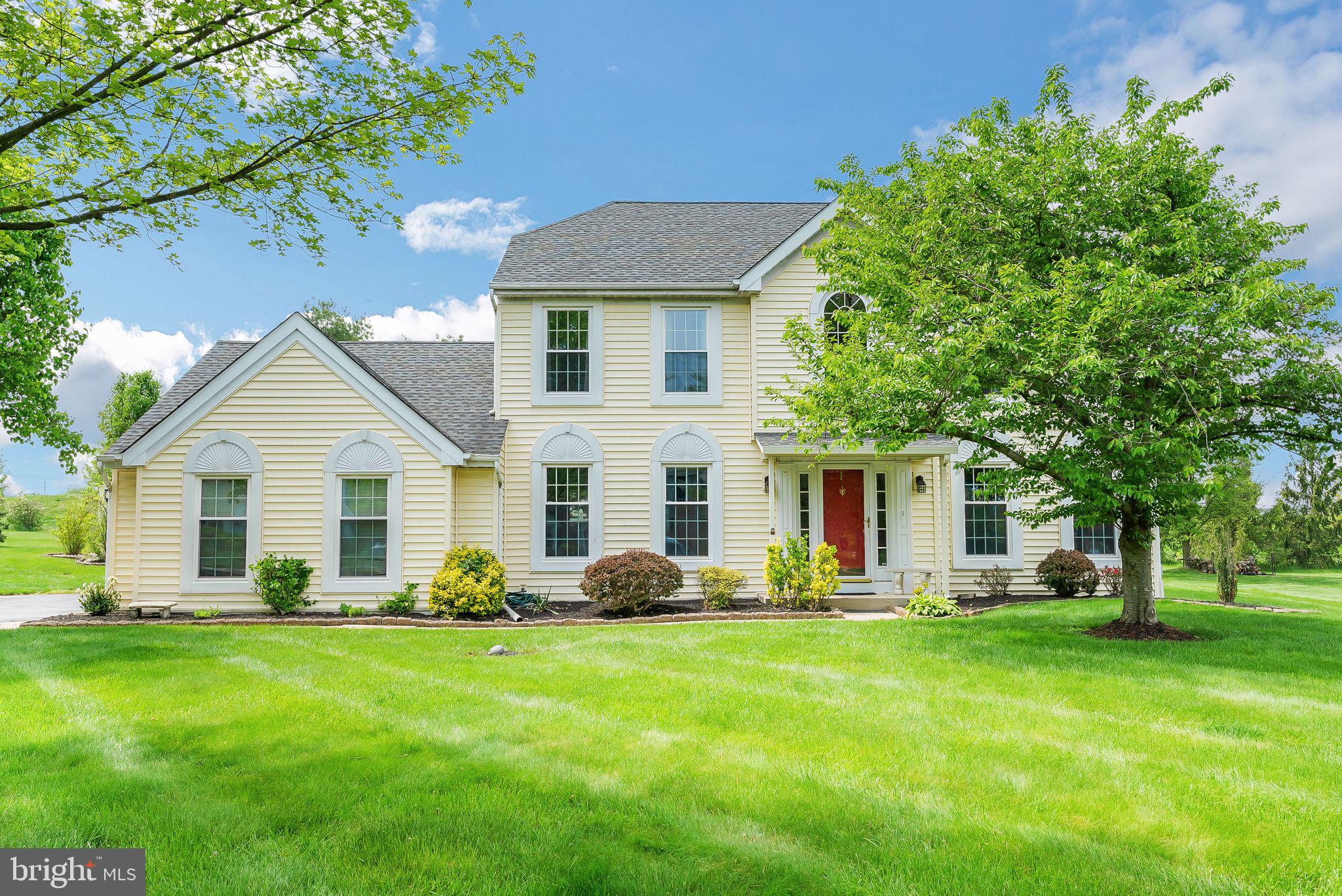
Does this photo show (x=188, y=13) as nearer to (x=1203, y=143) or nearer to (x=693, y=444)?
(x=693, y=444)

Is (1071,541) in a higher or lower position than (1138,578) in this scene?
higher

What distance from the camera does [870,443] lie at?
1516cm

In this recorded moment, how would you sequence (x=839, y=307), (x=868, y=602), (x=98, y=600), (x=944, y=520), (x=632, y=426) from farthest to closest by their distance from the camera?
(x=839, y=307), (x=632, y=426), (x=868, y=602), (x=944, y=520), (x=98, y=600)

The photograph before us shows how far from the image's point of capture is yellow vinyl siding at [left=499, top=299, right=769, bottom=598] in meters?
15.3

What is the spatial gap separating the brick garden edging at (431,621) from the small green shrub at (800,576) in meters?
0.50

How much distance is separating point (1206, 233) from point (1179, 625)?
5.89 metres

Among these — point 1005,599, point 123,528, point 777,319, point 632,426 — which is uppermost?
point 777,319

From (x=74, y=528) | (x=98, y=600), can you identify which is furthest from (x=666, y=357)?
(x=74, y=528)

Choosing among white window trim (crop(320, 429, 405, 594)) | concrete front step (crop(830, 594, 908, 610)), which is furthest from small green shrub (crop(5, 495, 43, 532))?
concrete front step (crop(830, 594, 908, 610))

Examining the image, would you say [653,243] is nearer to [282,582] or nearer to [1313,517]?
[282,582]

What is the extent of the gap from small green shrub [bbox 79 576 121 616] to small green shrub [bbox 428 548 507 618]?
565 cm

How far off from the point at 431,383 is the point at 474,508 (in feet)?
13.8

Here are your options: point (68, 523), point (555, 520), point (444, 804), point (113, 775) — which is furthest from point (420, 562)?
point (68, 523)

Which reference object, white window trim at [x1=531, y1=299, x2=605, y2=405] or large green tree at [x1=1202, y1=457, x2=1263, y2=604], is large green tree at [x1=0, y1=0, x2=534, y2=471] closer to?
white window trim at [x1=531, y1=299, x2=605, y2=405]
